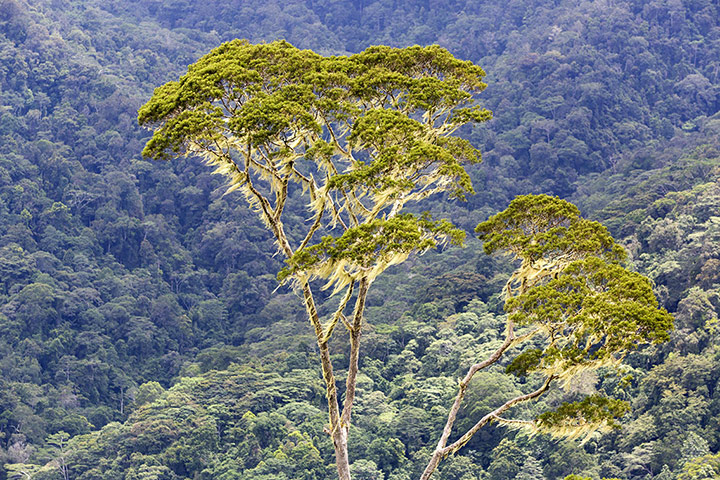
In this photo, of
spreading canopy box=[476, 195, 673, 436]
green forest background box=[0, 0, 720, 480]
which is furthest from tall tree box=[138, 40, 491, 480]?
green forest background box=[0, 0, 720, 480]

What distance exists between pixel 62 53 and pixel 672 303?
50441 mm

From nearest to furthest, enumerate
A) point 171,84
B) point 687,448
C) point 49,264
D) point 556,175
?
point 171,84, point 687,448, point 49,264, point 556,175

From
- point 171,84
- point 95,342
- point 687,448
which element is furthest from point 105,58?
point 171,84

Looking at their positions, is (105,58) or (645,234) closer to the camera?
(645,234)

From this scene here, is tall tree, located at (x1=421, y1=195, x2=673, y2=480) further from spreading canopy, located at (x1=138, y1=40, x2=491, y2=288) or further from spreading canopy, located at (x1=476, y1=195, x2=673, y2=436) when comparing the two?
spreading canopy, located at (x1=138, y1=40, x2=491, y2=288)

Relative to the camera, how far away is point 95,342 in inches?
2197

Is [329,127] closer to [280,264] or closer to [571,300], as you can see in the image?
[571,300]

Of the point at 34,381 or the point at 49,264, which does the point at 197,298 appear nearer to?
the point at 49,264

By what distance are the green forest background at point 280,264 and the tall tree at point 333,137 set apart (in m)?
3.14

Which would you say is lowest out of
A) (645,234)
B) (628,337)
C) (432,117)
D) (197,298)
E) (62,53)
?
(628,337)

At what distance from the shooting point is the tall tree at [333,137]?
40.1 feet

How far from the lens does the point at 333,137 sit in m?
13.0

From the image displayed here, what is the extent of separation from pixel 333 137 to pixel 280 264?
52381 millimetres

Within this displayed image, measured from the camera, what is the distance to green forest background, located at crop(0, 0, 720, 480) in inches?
1550
